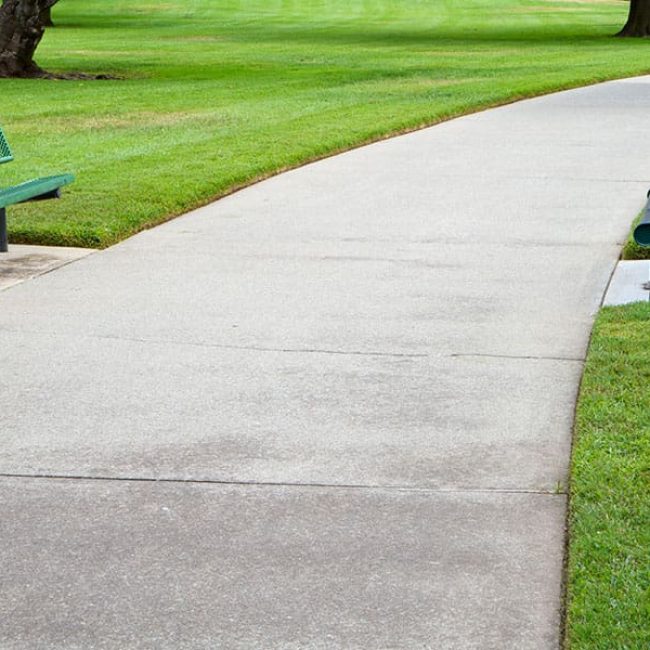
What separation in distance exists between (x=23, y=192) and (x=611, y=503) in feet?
18.3

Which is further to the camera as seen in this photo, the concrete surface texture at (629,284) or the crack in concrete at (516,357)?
the concrete surface texture at (629,284)

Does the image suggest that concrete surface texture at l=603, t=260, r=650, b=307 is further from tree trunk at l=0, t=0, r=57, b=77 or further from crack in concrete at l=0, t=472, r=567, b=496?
tree trunk at l=0, t=0, r=57, b=77

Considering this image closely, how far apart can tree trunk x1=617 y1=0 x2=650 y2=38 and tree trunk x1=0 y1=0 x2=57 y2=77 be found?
19113 mm

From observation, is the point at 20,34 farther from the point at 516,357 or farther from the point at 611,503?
the point at 611,503

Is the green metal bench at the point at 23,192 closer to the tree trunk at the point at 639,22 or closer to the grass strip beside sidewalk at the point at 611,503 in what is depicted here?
the grass strip beside sidewalk at the point at 611,503

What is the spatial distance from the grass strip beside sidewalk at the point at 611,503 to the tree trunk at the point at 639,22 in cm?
3308

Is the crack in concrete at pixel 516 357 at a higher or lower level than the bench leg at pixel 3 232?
higher

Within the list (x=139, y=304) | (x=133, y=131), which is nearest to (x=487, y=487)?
(x=139, y=304)

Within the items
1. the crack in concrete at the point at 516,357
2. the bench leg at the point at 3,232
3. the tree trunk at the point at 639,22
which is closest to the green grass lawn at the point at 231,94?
the bench leg at the point at 3,232

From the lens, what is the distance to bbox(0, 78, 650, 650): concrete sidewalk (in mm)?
3938

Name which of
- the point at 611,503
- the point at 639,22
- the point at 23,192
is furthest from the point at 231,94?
the point at 639,22

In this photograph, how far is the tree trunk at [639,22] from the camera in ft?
125

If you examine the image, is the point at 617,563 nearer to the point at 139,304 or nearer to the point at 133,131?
A: the point at 139,304

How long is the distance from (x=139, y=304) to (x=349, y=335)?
1.31 meters
